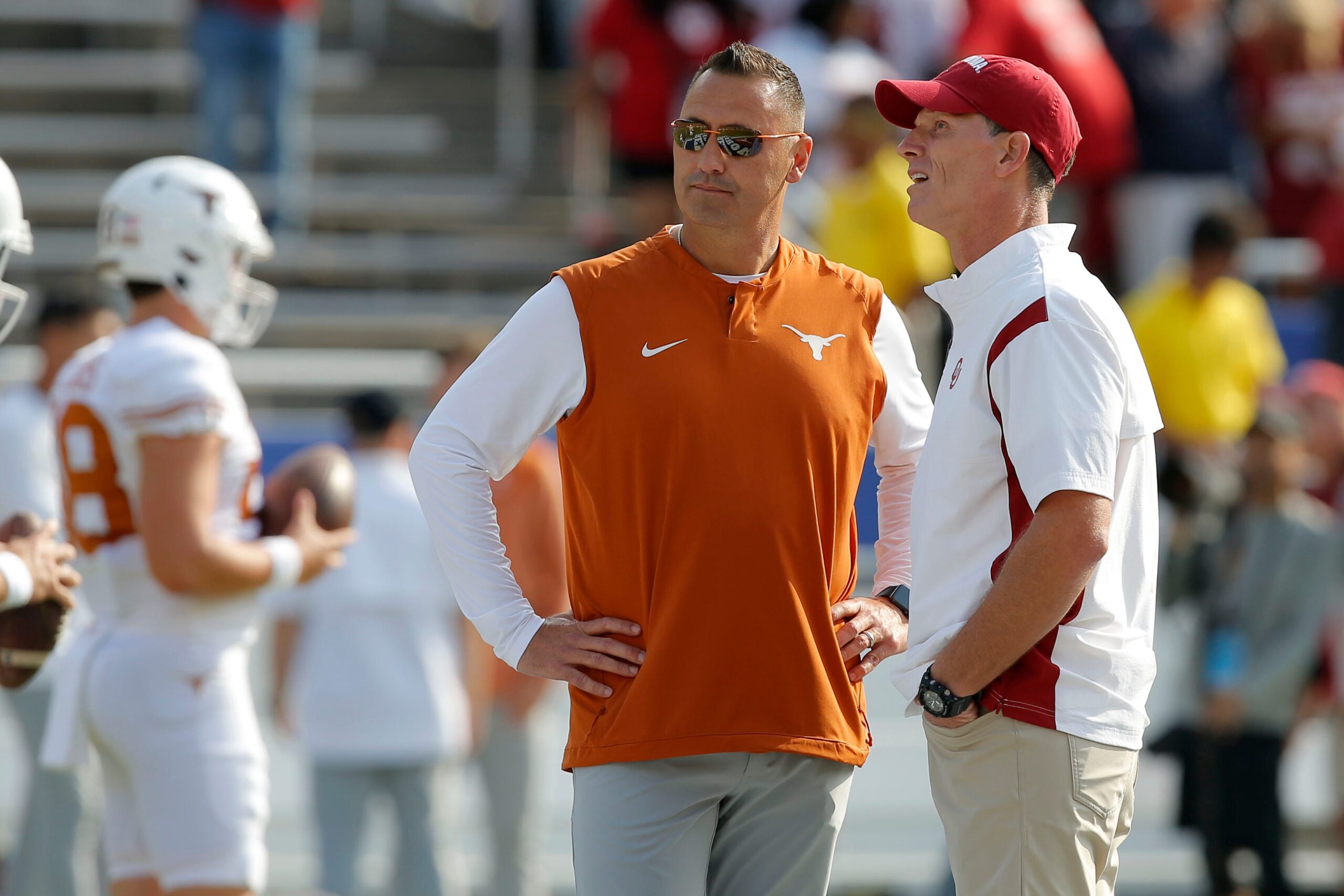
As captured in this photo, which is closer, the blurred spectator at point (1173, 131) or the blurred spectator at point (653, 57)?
the blurred spectator at point (1173, 131)

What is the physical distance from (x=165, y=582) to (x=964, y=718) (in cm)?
191

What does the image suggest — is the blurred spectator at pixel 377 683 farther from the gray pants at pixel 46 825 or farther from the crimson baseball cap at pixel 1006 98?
the crimson baseball cap at pixel 1006 98

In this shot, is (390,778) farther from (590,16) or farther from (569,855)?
(590,16)

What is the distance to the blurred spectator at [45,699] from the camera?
5930mm

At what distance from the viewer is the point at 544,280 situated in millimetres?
10039

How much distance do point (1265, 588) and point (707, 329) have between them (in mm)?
4416

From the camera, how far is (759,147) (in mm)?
3078

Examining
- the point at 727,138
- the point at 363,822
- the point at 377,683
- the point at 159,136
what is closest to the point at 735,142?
the point at 727,138

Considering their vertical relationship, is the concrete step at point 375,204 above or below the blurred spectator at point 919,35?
below

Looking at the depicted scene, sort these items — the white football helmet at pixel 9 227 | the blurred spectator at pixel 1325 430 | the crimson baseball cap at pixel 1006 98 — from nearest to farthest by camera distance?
the crimson baseball cap at pixel 1006 98 → the white football helmet at pixel 9 227 → the blurred spectator at pixel 1325 430

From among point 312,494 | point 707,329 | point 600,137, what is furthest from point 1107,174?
point 707,329

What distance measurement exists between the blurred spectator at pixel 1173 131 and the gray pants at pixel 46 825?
5.76 meters

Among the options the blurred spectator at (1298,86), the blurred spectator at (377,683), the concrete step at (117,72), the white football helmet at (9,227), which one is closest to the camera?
the white football helmet at (9,227)

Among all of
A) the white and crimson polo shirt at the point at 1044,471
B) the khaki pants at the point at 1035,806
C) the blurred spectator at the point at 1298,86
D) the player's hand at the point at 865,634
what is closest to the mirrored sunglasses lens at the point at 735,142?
the white and crimson polo shirt at the point at 1044,471
